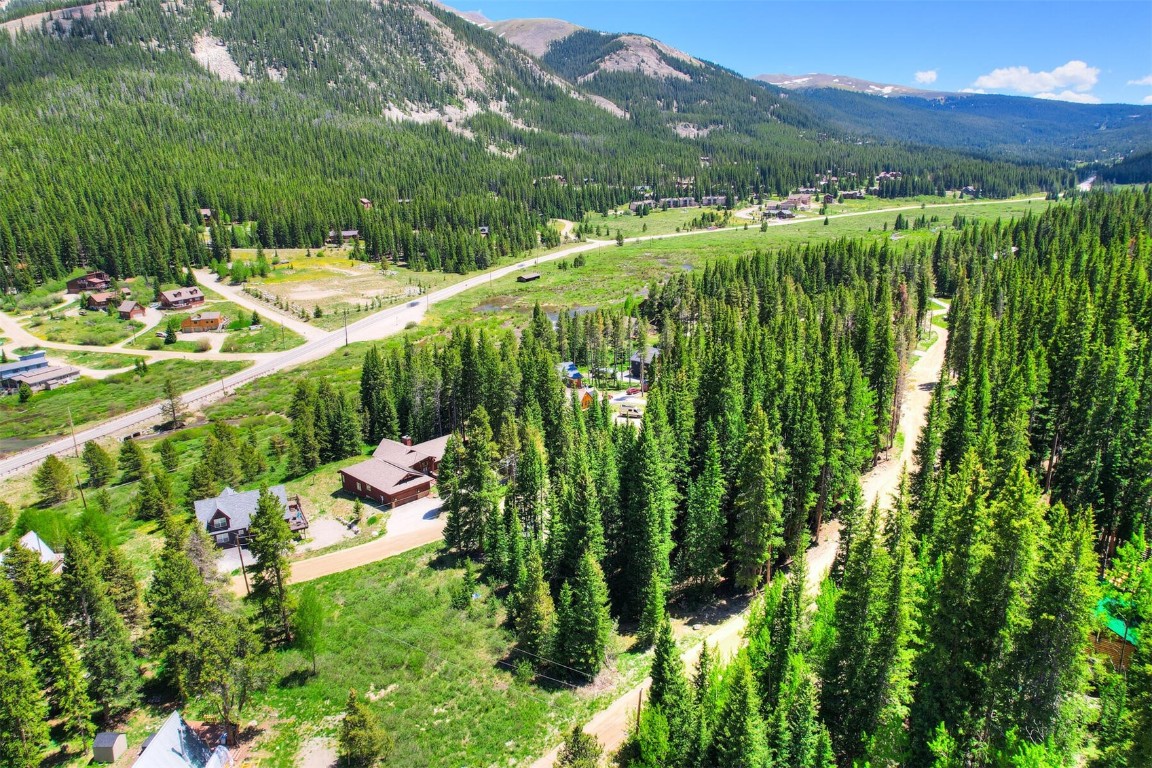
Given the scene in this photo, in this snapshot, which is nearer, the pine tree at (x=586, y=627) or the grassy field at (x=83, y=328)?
the pine tree at (x=586, y=627)

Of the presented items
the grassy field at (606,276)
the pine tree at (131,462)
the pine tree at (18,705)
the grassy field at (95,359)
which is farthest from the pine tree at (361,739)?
the grassy field at (95,359)

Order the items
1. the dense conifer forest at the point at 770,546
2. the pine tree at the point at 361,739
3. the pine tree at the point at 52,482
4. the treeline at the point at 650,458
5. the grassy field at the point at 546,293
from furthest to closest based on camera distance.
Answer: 1. the grassy field at the point at 546,293
2. the pine tree at the point at 52,482
3. the treeline at the point at 650,458
4. the pine tree at the point at 361,739
5. the dense conifer forest at the point at 770,546

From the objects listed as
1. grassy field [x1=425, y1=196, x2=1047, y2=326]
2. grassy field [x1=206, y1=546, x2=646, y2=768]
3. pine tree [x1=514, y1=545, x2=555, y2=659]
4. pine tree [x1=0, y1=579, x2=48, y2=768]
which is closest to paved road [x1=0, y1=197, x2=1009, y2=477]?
grassy field [x1=425, y1=196, x2=1047, y2=326]

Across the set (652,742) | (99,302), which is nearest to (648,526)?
(652,742)

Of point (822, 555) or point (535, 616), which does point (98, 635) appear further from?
point (822, 555)

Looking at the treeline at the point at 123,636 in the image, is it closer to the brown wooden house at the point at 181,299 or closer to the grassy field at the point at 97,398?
the grassy field at the point at 97,398

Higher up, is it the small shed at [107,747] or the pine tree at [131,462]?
the pine tree at [131,462]
